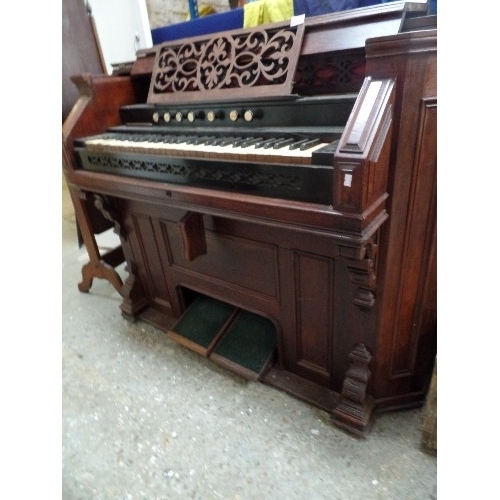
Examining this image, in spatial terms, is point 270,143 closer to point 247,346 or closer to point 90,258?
point 247,346

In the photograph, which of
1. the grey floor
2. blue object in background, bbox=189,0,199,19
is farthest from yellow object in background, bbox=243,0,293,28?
the grey floor

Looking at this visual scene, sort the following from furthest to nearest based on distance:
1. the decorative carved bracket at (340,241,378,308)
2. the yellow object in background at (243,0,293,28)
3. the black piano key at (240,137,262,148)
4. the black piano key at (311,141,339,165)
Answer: the yellow object in background at (243,0,293,28), the black piano key at (240,137,262,148), the decorative carved bracket at (340,241,378,308), the black piano key at (311,141,339,165)

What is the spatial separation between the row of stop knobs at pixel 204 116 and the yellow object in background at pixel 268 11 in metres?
0.51

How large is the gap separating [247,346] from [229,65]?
3.80 feet

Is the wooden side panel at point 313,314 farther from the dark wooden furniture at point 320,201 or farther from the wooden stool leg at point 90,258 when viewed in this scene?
the wooden stool leg at point 90,258

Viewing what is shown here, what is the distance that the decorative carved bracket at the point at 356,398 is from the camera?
123 cm

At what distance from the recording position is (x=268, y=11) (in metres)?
1.51

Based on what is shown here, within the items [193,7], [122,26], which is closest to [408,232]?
[193,7]

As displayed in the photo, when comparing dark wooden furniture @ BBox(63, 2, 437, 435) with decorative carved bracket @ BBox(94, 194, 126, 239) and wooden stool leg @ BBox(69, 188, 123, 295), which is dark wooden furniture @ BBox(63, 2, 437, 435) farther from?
wooden stool leg @ BBox(69, 188, 123, 295)

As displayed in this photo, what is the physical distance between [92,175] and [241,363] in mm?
1035

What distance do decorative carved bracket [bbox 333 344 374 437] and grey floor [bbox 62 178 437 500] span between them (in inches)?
1.9

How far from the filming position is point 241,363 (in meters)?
1.53

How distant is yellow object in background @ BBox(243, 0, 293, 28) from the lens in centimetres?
150

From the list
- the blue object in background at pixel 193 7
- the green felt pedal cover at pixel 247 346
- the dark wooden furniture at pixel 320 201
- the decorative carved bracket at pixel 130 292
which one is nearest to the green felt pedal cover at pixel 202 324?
the green felt pedal cover at pixel 247 346
